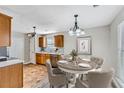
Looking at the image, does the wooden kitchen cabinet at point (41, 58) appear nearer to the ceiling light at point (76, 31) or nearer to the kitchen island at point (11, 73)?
the kitchen island at point (11, 73)

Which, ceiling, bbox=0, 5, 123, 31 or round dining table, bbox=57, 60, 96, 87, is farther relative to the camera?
round dining table, bbox=57, 60, 96, 87

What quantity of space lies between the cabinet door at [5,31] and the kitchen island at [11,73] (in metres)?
0.35

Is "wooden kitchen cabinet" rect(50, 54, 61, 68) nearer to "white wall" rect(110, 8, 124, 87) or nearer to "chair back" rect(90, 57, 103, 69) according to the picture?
"chair back" rect(90, 57, 103, 69)

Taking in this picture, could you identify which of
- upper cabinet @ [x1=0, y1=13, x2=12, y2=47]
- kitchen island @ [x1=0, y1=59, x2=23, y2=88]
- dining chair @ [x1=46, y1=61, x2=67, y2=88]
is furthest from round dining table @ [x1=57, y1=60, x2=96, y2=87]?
upper cabinet @ [x1=0, y1=13, x2=12, y2=47]

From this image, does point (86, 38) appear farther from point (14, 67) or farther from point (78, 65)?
point (14, 67)

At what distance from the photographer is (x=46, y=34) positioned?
2146 mm

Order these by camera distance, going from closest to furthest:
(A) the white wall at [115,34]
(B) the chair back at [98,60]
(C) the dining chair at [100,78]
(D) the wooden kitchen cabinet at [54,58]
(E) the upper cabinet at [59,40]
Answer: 1. (C) the dining chair at [100,78]
2. (A) the white wall at [115,34]
3. (B) the chair back at [98,60]
4. (E) the upper cabinet at [59,40]
5. (D) the wooden kitchen cabinet at [54,58]

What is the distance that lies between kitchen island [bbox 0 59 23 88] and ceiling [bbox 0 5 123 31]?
2.91 ft

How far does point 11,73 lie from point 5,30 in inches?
32.4

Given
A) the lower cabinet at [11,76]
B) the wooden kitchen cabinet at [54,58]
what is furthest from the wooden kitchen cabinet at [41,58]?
the lower cabinet at [11,76]

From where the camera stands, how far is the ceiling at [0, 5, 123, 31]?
180 centimetres

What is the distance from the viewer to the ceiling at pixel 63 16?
1.80 metres
